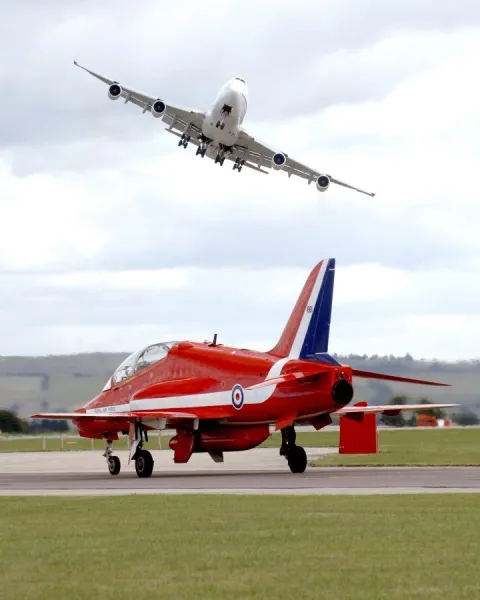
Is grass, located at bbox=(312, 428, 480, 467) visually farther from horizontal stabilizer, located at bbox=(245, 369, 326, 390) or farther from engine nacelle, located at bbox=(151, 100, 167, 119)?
engine nacelle, located at bbox=(151, 100, 167, 119)

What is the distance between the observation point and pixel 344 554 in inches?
456

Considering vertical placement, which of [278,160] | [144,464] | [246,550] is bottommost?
[246,550]

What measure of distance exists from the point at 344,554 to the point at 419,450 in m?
30.3

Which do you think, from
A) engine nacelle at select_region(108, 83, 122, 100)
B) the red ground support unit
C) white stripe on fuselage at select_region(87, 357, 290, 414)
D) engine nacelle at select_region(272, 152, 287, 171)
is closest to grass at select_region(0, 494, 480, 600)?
white stripe on fuselage at select_region(87, 357, 290, 414)

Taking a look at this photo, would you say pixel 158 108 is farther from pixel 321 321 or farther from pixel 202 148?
pixel 321 321

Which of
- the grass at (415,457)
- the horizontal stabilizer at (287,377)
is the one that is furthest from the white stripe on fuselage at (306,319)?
the grass at (415,457)

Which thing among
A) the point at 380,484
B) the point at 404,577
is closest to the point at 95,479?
the point at 380,484

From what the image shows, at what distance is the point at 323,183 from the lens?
49188 mm

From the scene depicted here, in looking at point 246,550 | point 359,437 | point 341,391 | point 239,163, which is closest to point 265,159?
point 239,163

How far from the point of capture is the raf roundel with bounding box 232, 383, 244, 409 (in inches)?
1192

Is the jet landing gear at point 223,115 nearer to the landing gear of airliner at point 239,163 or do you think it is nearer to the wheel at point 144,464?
the landing gear of airliner at point 239,163

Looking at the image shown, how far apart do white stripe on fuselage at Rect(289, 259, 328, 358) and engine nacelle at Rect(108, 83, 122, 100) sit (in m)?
18.1

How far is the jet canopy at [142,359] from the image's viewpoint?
3297 centimetres

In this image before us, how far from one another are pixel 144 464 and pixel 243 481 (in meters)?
4.96
